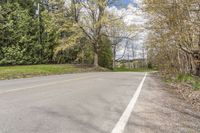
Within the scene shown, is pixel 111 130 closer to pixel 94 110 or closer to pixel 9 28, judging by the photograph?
pixel 94 110

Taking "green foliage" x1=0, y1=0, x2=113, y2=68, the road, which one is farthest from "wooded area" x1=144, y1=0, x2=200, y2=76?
"green foliage" x1=0, y1=0, x2=113, y2=68

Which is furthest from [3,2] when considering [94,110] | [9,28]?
[94,110]

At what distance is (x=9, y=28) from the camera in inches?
1576

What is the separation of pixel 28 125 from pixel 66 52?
1676 inches

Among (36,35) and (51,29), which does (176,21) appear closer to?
(51,29)

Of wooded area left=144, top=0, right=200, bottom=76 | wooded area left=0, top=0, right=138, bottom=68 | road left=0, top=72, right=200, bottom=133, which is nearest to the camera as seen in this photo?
road left=0, top=72, right=200, bottom=133

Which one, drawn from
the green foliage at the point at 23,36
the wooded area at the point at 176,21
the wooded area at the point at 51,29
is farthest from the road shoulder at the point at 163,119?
the green foliage at the point at 23,36

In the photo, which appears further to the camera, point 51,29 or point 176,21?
point 51,29

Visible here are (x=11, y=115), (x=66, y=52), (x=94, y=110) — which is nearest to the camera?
(x=11, y=115)

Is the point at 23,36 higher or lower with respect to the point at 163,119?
higher

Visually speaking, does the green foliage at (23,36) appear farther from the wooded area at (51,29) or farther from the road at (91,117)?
the road at (91,117)

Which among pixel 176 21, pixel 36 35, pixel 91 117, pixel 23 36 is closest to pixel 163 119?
pixel 91 117

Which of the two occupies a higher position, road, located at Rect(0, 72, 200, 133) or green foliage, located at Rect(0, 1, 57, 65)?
green foliage, located at Rect(0, 1, 57, 65)

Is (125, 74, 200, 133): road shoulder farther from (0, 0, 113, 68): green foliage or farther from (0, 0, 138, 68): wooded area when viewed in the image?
(0, 0, 113, 68): green foliage
